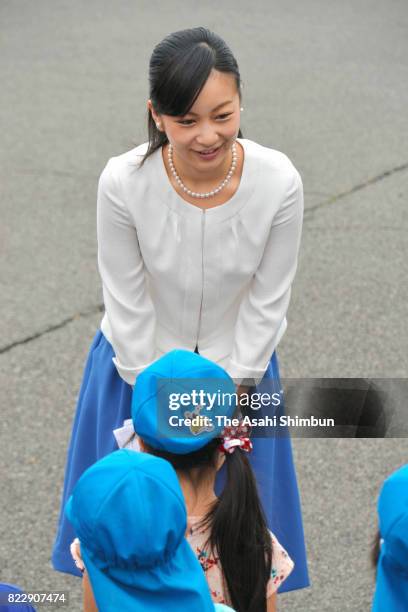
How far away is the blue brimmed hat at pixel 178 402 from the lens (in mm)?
1995

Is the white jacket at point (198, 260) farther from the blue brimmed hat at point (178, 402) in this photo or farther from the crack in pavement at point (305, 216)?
the crack in pavement at point (305, 216)

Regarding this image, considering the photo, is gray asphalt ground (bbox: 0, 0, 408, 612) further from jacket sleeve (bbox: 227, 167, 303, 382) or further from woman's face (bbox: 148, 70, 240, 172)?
woman's face (bbox: 148, 70, 240, 172)

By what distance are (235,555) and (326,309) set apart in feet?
8.32

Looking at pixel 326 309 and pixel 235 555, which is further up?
pixel 235 555

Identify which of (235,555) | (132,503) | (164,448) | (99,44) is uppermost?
(132,503)

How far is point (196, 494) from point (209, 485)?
4cm

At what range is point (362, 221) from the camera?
525 cm

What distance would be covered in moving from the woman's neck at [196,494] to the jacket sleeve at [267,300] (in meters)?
0.41

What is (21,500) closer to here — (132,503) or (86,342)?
(86,342)

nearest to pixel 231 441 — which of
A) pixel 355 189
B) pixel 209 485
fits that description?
pixel 209 485

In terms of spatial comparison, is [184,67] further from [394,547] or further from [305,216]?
[305,216]

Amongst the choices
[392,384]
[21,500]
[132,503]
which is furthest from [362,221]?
[132,503]

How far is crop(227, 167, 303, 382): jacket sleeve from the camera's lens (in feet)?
7.73

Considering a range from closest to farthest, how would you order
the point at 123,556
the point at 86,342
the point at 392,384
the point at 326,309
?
the point at 123,556
the point at 392,384
the point at 86,342
the point at 326,309
